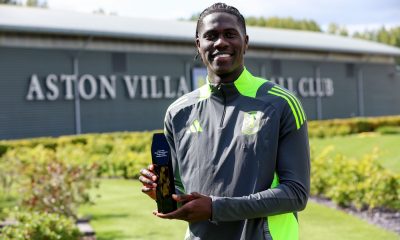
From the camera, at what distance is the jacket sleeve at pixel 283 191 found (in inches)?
86.1

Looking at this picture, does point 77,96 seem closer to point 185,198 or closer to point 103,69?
point 103,69

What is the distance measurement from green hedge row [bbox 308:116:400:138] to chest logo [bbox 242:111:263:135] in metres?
21.9

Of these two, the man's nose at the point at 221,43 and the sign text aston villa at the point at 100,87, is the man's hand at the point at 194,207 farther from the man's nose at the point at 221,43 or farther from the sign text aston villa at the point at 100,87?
the sign text aston villa at the point at 100,87

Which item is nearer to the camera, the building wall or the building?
the building wall

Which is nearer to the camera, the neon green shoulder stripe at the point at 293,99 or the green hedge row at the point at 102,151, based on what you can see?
the neon green shoulder stripe at the point at 293,99

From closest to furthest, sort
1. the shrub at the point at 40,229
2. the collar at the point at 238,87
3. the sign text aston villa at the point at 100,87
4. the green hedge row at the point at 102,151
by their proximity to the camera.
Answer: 1. the collar at the point at 238,87
2. the shrub at the point at 40,229
3. the green hedge row at the point at 102,151
4. the sign text aston villa at the point at 100,87

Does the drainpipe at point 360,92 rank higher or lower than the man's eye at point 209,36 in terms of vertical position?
lower

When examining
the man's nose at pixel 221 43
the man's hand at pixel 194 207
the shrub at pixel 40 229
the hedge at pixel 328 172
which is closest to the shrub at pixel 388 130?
the hedge at pixel 328 172

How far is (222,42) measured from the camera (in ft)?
7.52

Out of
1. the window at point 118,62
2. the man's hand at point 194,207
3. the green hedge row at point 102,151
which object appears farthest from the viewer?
the window at point 118,62

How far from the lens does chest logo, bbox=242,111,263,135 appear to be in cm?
227

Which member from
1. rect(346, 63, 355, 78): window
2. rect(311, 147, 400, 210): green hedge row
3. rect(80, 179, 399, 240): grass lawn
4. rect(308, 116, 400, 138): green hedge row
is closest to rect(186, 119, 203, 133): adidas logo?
rect(80, 179, 399, 240): grass lawn

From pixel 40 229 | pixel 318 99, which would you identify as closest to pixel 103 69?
pixel 318 99

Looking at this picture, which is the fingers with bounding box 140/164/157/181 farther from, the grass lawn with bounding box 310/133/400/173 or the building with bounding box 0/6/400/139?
the building with bounding box 0/6/400/139
